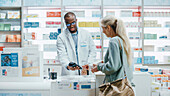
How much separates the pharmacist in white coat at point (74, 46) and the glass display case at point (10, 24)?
298cm

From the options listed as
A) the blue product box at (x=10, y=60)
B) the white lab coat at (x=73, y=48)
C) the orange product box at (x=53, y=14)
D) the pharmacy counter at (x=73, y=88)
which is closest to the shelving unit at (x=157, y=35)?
the orange product box at (x=53, y=14)

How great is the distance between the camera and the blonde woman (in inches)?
73.7

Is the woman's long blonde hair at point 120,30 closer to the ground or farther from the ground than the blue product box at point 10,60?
farther from the ground

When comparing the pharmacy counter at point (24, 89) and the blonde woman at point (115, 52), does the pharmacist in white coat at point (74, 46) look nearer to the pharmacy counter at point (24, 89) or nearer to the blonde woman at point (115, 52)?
the pharmacy counter at point (24, 89)

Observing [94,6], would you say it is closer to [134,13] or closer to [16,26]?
[134,13]

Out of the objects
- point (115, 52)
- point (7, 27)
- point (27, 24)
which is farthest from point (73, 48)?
point (7, 27)

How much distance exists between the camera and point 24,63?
2.45 metres

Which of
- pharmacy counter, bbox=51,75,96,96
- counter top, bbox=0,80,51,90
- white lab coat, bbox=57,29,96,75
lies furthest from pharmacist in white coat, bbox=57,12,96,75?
pharmacy counter, bbox=51,75,96,96

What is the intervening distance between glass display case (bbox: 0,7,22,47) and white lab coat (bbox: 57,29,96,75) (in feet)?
9.73

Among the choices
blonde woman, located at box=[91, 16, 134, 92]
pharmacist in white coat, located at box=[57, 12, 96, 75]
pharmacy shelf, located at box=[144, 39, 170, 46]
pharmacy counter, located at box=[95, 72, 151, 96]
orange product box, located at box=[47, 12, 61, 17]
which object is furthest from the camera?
pharmacy shelf, located at box=[144, 39, 170, 46]

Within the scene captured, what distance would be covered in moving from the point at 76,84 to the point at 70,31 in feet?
4.33

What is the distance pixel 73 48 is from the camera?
329 centimetres

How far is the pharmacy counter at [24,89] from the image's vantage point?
234 cm

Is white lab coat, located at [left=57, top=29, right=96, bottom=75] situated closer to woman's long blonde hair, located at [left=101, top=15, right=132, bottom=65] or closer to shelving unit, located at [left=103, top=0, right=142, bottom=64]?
woman's long blonde hair, located at [left=101, top=15, right=132, bottom=65]
